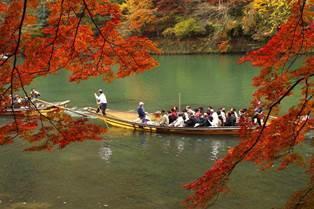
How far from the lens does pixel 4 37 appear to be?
6.48m

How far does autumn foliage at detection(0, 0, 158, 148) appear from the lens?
704 cm

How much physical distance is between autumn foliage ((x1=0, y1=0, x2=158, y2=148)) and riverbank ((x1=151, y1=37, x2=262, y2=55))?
38.7 meters

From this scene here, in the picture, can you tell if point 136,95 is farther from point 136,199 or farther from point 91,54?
point 91,54

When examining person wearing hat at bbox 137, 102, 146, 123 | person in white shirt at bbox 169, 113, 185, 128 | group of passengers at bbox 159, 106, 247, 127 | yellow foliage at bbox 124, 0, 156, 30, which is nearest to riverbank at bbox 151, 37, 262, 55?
yellow foliage at bbox 124, 0, 156, 30

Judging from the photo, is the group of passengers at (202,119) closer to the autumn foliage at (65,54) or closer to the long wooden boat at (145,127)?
the long wooden boat at (145,127)

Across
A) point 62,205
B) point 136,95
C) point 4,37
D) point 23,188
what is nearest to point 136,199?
point 62,205

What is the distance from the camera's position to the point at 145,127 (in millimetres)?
18500

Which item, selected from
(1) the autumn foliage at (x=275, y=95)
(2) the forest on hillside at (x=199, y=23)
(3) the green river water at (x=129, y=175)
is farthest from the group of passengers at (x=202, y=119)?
(2) the forest on hillside at (x=199, y=23)

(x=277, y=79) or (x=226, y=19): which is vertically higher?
(x=226, y=19)

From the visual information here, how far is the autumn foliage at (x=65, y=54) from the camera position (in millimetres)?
7035

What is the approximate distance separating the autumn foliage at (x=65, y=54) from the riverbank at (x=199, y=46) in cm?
3871

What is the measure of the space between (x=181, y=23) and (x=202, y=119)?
3101 centimetres

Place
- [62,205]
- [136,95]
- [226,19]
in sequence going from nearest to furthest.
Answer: [62,205]
[136,95]
[226,19]

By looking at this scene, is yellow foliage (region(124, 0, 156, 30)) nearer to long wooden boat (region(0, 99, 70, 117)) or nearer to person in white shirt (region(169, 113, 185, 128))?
long wooden boat (region(0, 99, 70, 117))
